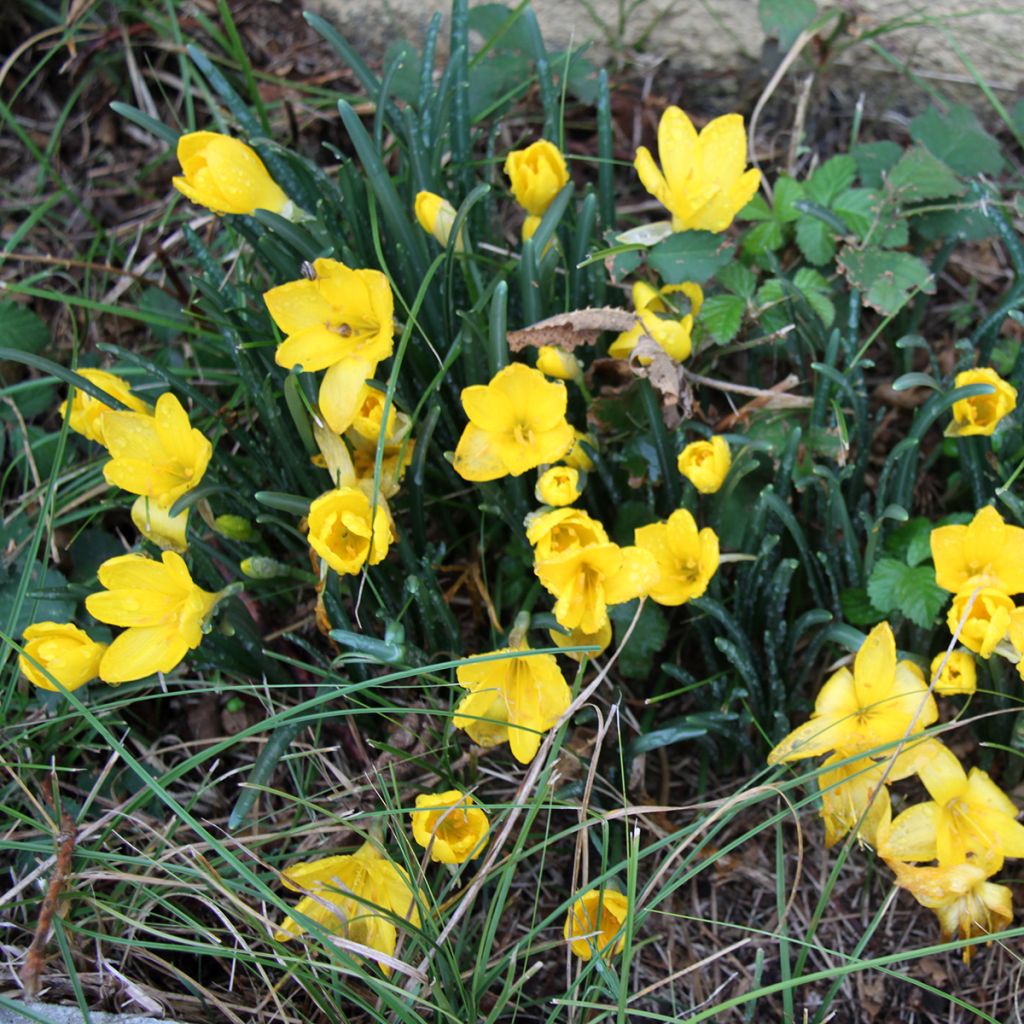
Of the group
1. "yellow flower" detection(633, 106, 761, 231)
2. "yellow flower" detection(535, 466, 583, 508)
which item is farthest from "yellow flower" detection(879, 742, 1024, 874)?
"yellow flower" detection(633, 106, 761, 231)

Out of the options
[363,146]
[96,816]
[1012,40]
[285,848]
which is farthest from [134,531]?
[1012,40]

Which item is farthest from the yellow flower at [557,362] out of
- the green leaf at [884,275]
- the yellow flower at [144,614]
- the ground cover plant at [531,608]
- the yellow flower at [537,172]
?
the yellow flower at [144,614]

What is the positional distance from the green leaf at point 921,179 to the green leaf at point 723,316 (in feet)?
1.35

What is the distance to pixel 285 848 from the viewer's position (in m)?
1.77

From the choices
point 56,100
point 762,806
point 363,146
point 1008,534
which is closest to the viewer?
point 1008,534

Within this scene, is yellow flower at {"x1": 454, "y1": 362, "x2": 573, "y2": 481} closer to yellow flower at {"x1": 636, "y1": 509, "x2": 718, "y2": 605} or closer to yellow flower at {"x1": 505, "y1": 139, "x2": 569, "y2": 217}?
yellow flower at {"x1": 636, "y1": 509, "x2": 718, "y2": 605}

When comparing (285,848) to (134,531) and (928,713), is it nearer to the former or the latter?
(134,531)

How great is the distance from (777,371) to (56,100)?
194 centimetres

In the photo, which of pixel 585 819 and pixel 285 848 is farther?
pixel 285 848

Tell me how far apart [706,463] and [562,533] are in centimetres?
25

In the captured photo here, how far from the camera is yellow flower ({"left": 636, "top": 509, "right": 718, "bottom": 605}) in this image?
1528 millimetres

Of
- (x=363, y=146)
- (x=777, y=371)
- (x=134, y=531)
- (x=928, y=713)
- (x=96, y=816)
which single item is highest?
(x=363, y=146)

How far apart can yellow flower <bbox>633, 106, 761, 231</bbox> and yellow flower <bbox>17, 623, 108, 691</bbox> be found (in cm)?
117

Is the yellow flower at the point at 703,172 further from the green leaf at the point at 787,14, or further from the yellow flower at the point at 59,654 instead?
the yellow flower at the point at 59,654
